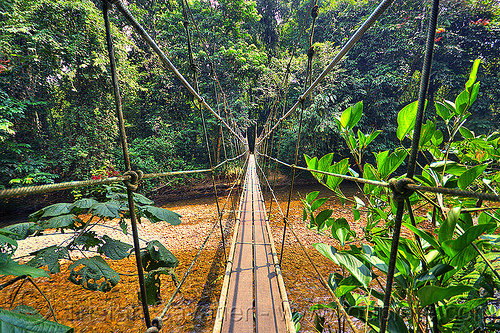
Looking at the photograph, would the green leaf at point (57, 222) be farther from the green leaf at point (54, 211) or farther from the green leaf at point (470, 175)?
the green leaf at point (470, 175)

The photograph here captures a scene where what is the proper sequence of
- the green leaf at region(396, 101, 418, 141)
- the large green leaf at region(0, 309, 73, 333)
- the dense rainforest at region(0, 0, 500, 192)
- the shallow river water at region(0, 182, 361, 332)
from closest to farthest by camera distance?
the large green leaf at region(0, 309, 73, 333)
the green leaf at region(396, 101, 418, 141)
the shallow river water at region(0, 182, 361, 332)
the dense rainforest at region(0, 0, 500, 192)

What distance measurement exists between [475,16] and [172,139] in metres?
8.33

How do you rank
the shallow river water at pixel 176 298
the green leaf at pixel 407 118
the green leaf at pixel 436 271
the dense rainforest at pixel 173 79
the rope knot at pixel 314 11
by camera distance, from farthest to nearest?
the dense rainforest at pixel 173 79 < the shallow river water at pixel 176 298 < the rope knot at pixel 314 11 < the green leaf at pixel 407 118 < the green leaf at pixel 436 271

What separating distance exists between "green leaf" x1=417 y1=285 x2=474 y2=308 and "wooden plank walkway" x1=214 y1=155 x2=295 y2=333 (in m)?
0.50

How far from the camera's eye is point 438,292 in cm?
23

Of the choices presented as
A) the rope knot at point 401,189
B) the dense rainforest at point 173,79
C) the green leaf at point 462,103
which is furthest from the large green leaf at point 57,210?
the dense rainforest at point 173,79

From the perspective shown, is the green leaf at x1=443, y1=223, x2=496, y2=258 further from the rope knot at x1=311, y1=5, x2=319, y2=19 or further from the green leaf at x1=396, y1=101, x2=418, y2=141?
the rope knot at x1=311, y1=5, x2=319, y2=19

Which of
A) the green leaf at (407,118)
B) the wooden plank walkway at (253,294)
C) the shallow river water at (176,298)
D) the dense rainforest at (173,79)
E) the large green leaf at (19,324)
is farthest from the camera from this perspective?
the dense rainforest at (173,79)

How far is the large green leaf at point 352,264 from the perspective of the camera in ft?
1.04

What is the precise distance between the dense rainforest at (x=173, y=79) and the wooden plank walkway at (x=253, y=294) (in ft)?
6.74

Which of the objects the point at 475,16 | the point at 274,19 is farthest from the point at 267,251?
the point at 274,19

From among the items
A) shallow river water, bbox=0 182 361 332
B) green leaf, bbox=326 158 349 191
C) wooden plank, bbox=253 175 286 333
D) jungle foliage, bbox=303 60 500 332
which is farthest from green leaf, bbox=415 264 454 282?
shallow river water, bbox=0 182 361 332

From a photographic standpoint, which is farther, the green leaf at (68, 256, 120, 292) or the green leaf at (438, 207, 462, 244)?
the green leaf at (68, 256, 120, 292)

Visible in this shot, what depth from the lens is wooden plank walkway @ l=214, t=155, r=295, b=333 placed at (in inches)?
26.2
